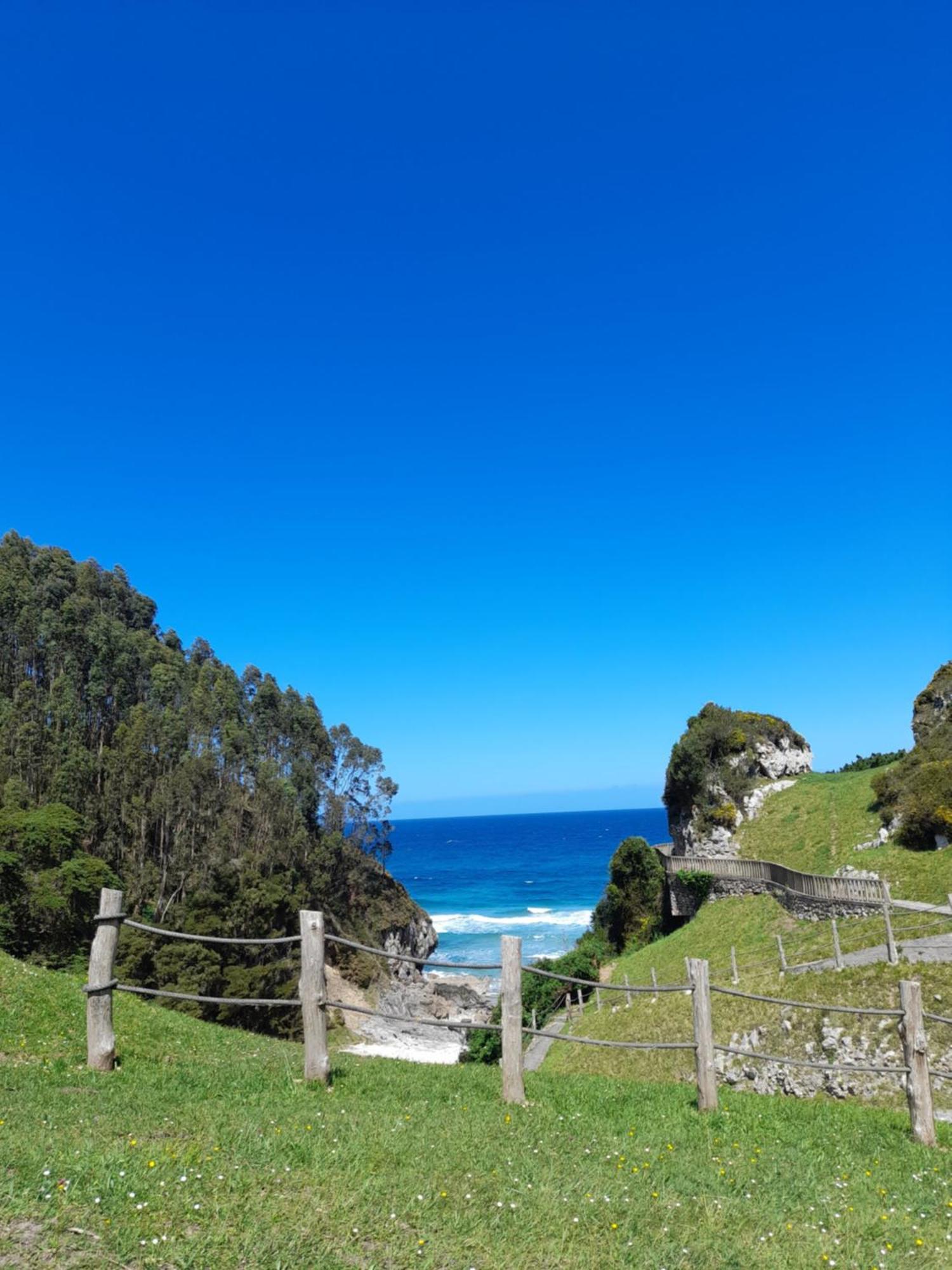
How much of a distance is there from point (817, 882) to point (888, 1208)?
89.0 ft

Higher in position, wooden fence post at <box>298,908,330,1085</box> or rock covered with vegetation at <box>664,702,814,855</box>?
rock covered with vegetation at <box>664,702,814,855</box>

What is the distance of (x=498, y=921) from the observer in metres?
96.8

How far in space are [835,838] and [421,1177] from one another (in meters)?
39.3

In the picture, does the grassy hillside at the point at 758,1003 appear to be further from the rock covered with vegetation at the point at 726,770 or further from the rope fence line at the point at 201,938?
the rock covered with vegetation at the point at 726,770

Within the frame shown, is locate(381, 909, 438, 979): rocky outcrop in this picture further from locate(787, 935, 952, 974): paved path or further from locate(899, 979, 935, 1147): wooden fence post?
locate(899, 979, 935, 1147): wooden fence post

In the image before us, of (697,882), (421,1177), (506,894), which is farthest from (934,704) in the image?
(506,894)

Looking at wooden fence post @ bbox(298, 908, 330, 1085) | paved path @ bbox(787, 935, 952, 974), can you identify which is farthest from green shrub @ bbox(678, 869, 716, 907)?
wooden fence post @ bbox(298, 908, 330, 1085)

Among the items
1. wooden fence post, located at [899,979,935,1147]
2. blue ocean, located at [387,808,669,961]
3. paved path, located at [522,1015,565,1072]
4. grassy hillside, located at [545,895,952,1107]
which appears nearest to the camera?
wooden fence post, located at [899,979,935,1147]

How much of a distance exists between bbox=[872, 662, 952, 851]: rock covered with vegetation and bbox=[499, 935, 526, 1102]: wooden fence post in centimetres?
2911

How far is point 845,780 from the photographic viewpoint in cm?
4812

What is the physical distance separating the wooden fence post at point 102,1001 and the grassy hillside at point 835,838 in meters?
28.0

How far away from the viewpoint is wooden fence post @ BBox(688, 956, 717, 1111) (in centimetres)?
841

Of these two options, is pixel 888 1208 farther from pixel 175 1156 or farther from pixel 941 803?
pixel 941 803

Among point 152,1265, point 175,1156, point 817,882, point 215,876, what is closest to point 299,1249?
point 152,1265
